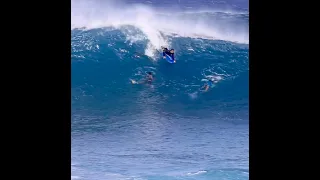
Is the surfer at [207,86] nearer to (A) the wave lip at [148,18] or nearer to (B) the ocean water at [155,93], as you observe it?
(B) the ocean water at [155,93]

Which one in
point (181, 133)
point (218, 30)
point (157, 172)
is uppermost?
point (218, 30)

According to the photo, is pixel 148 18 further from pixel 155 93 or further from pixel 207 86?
pixel 207 86

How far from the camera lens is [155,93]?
4.98 metres

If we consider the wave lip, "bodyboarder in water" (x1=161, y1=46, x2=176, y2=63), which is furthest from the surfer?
the wave lip

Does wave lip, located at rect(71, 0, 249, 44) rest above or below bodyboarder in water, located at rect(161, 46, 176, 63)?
above

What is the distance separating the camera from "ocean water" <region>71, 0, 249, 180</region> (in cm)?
488
